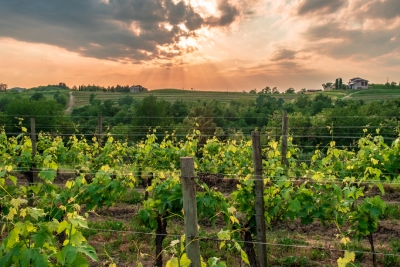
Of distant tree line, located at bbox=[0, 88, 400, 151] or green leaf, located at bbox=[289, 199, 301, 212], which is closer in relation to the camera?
green leaf, located at bbox=[289, 199, 301, 212]

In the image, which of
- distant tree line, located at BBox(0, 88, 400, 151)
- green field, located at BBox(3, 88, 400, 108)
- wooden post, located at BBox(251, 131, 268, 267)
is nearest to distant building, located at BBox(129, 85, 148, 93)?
green field, located at BBox(3, 88, 400, 108)

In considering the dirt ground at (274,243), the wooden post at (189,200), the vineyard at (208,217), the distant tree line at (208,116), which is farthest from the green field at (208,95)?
the wooden post at (189,200)

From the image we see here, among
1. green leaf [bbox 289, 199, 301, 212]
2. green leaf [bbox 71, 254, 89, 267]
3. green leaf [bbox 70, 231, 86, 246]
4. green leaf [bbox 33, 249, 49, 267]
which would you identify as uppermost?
green leaf [bbox 70, 231, 86, 246]

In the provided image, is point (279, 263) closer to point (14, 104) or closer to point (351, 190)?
point (351, 190)

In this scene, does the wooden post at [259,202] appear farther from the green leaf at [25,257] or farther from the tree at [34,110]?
the tree at [34,110]

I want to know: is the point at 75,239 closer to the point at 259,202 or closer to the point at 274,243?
the point at 259,202

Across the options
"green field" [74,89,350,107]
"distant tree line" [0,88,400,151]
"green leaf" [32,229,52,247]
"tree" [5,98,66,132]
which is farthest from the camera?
"green field" [74,89,350,107]

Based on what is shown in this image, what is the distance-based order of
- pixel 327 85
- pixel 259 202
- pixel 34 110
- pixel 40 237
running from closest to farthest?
pixel 40 237 → pixel 259 202 → pixel 34 110 → pixel 327 85

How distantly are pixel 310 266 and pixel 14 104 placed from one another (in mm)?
45326

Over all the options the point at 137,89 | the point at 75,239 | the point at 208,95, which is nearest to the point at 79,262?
the point at 75,239

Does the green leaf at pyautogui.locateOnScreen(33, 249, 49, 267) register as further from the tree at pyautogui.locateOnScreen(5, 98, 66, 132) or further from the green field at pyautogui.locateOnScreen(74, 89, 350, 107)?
the green field at pyautogui.locateOnScreen(74, 89, 350, 107)

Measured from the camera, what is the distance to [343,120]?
1375 inches

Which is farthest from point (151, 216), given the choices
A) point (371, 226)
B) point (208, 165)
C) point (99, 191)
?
point (208, 165)

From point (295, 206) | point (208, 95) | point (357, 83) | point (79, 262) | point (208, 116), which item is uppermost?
point (357, 83)
